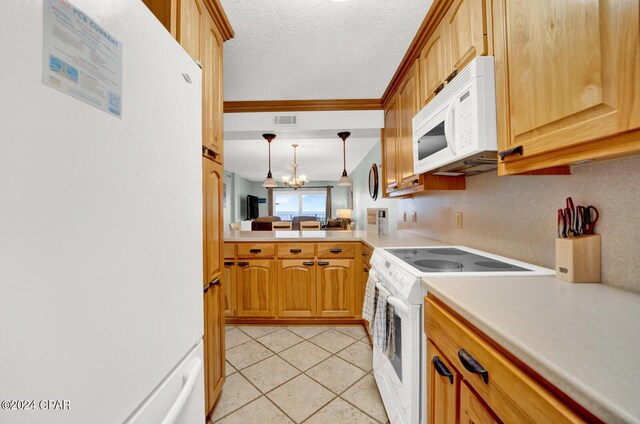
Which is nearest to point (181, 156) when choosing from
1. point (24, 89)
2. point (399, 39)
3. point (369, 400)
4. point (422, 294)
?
point (24, 89)

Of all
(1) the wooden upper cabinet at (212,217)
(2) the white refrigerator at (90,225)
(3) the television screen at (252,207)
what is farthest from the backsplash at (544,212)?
(3) the television screen at (252,207)

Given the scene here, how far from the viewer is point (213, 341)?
1.44 metres

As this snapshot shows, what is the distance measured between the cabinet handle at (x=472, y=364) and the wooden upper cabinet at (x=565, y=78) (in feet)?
2.09

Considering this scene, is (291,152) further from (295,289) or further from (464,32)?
(464,32)

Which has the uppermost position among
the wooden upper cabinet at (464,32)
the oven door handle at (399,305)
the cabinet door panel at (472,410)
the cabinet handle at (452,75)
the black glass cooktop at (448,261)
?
the wooden upper cabinet at (464,32)

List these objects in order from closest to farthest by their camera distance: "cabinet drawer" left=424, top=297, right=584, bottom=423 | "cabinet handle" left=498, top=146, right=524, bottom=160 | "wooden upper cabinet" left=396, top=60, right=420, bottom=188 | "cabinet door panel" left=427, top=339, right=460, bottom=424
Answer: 1. "cabinet drawer" left=424, top=297, right=584, bottom=423
2. "cabinet door panel" left=427, top=339, right=460, bottom=424
3. "cabinet handle" left=498, top=146, right=524, bottom=160
4. "wooden upper cabinet" left=396, top=60, right=420, bottom=188

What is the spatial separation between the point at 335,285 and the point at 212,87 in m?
2.00

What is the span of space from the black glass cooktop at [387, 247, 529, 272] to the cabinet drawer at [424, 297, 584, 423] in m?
0.37

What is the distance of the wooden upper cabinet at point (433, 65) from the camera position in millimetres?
1498

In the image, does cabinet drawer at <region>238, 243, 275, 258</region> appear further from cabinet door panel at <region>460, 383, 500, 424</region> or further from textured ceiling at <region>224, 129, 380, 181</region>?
cabinet door panel at <region>460, 383, 500, 424</region>

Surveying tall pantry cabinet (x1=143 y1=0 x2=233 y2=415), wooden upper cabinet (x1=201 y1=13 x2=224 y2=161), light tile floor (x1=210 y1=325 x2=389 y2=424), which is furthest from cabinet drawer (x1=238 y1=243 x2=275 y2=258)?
wooden upper cabinet (x1=201 y1=13 x2=224 y2=161)

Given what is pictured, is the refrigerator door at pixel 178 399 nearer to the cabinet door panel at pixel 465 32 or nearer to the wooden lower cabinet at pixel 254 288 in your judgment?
the cabinet door panel at pixel 465 32

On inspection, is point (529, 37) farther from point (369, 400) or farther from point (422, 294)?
point (369, 400)

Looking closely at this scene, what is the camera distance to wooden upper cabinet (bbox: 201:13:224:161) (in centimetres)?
133
